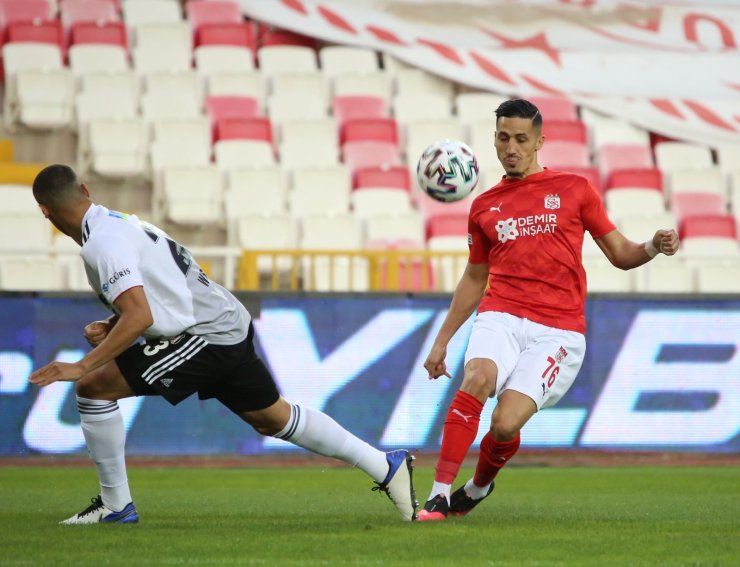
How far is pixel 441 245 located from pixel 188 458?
15.3ft

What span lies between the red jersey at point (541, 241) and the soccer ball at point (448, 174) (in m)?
0.46

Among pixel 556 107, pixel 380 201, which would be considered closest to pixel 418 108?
pixel 556 107

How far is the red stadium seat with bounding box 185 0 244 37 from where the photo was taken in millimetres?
19448

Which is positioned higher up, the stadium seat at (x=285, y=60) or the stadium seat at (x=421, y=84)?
the stadium seat at (x=285, y=60)

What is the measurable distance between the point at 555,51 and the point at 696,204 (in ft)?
10.3

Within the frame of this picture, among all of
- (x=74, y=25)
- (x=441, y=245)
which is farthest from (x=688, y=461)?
(x=74, y=25)

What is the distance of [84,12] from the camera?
19.0 m

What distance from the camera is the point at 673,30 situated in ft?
66.2

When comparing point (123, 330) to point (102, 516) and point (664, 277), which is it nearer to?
point (102, 516)

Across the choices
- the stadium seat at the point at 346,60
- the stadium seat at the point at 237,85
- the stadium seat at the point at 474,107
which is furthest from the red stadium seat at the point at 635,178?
the stadium seat at the point at 237,85

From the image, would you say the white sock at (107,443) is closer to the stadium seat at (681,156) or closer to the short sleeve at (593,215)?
the short sleeve at (593,215)

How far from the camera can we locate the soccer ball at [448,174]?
25.8ft

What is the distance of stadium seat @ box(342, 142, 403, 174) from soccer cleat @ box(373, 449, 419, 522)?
35.9ft

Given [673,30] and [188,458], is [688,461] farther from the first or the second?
[673,30]
